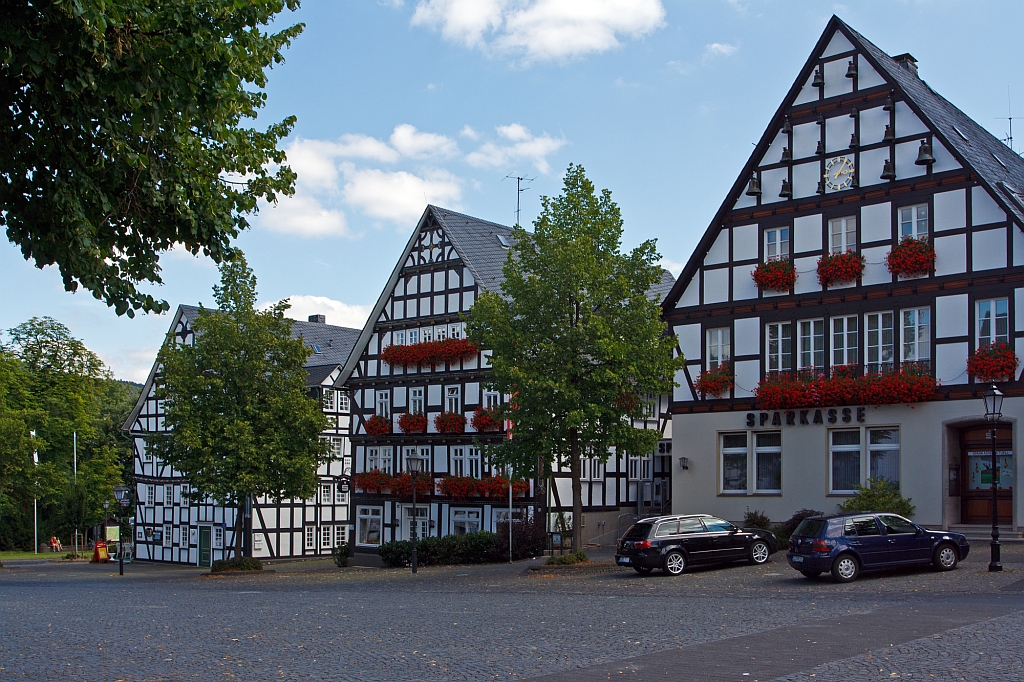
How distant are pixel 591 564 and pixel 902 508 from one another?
8633 mm

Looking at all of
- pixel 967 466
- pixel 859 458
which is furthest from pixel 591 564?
pixel 967 466

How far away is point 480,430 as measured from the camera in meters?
42.6

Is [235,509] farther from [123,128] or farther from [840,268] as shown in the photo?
[123,128]

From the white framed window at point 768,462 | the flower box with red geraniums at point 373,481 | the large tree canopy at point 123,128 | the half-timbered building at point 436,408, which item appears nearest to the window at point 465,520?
the half-timbered building at point 436,408

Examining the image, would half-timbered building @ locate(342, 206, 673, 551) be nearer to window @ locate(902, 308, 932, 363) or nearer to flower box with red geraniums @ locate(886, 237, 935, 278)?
window @ locate(902, 308, 932, 363)

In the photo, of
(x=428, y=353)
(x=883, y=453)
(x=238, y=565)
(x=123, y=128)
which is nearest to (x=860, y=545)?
(x=883, y=453)

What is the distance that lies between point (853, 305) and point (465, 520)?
18295mm

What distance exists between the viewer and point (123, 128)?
33.8 ft

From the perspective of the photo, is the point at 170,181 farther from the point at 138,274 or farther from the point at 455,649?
the point at 455,649

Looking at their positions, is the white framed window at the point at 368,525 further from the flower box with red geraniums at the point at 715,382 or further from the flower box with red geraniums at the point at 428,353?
the flower box with red geraniums at the point at 715,382

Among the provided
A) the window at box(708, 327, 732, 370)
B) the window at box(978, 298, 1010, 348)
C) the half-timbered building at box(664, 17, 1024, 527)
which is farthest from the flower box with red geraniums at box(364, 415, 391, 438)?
the window at box(978, 298, 1010, 348)

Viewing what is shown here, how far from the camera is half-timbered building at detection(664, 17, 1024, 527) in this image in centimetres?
2920

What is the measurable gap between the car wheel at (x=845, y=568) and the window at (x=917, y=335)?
9.14m

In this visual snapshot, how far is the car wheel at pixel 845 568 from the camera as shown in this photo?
22.6 metres
